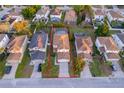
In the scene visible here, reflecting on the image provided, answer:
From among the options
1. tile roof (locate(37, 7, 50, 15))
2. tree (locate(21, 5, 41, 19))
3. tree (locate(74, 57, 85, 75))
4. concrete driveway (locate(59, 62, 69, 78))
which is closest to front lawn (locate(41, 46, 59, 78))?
concrete driveway (locate(59, 62, 69, 78))

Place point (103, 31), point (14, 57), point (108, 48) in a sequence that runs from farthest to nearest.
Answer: point (103, 31) < point (108, 48) < point (14, 57)

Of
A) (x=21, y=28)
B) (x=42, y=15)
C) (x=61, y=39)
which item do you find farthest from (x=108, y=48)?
(x=42, y=15)

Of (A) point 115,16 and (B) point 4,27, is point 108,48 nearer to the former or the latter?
(A) point 115,16

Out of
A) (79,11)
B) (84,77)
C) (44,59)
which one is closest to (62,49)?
(44,59)

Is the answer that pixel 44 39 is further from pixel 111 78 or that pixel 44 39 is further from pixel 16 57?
pixel 111 78

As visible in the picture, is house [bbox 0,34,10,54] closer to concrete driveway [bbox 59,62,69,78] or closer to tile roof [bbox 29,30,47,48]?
tile roof [bbox 29,30,47,48]

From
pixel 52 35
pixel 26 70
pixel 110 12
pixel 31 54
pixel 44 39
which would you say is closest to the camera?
pixel 26 70

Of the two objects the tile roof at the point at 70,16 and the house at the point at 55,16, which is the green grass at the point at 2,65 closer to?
the house at the point at 55,16
